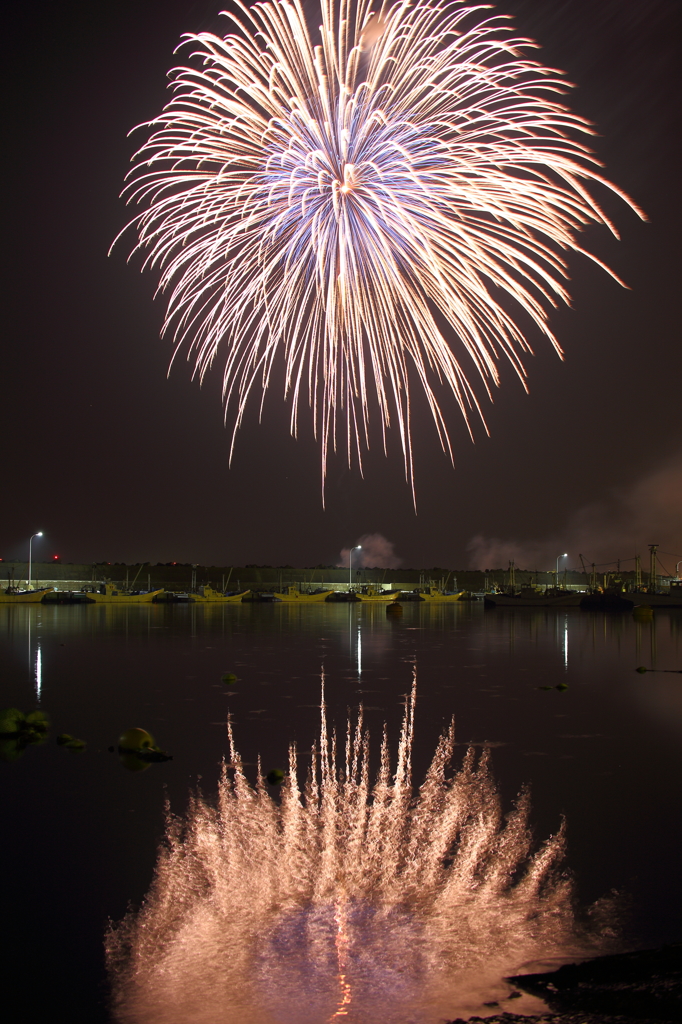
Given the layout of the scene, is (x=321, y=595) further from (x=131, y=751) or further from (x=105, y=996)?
(x=105, y=996)

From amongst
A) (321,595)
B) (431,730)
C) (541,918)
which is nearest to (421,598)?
(321,595)

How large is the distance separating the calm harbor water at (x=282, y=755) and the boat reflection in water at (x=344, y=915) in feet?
0.27

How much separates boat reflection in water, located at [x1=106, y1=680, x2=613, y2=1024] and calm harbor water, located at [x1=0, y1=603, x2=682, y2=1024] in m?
0.08

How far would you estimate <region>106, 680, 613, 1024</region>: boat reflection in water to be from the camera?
491cm

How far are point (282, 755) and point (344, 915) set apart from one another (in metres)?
5.59

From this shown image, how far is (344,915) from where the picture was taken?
19.9ft

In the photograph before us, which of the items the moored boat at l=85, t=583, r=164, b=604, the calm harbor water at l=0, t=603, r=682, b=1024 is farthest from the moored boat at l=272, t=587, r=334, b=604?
the calm harbor water at l=0, t=603, r=682, b=1024

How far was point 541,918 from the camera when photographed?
6027mm

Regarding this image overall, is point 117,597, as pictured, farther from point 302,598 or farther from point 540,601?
point 540,601

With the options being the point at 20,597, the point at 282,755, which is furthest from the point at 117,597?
the point at 282,755

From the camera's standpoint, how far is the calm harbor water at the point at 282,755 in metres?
5.89

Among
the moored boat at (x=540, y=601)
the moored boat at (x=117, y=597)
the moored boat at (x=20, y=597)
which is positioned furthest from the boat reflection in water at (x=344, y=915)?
the moored boat at (x=540, y=601)

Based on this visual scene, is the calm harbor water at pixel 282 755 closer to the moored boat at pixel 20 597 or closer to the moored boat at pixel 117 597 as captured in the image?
the moored boat at pixel 20 597

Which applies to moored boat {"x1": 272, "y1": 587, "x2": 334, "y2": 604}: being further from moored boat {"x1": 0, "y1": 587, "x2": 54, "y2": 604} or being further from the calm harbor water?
the calm harbor water
